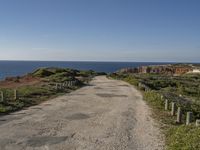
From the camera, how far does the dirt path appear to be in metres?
11.8

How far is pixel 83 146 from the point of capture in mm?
11664

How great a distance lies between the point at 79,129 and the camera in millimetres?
14609

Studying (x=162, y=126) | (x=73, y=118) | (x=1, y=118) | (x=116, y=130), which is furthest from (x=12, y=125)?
(x=162, y=126)

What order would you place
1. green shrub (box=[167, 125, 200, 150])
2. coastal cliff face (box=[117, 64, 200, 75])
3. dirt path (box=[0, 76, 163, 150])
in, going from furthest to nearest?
coastal cliff face (box=[117, 64, 200, 75]), dirt path (box=[0, 76, 163, 150]), green shrub (box=[167, 125, 200, 150])

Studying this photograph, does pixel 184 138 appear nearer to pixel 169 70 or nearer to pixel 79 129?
pixel 79 129

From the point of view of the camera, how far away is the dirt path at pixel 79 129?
1182cm

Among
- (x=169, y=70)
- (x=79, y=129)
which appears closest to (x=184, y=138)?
(x=79, y=129)

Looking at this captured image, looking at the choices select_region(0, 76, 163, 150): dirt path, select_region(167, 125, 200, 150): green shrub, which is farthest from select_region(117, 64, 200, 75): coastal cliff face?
select_region(167, 125, 200, 150): green shrub

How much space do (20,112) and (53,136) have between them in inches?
270

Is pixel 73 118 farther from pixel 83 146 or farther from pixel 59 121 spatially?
pixel 83 146

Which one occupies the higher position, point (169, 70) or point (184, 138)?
point (184, 138)

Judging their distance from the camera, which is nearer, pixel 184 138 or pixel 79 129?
pixel 184 138

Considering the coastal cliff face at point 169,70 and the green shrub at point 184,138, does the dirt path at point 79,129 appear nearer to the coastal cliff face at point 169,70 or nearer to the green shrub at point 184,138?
the green shrub at point 184,138

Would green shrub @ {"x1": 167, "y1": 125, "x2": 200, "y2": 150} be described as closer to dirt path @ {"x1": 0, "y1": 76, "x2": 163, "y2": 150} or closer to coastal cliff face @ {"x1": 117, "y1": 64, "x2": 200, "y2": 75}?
dirt path @ {"x1": 0, "y1": 76, "x2": 163, "y2": 150}
